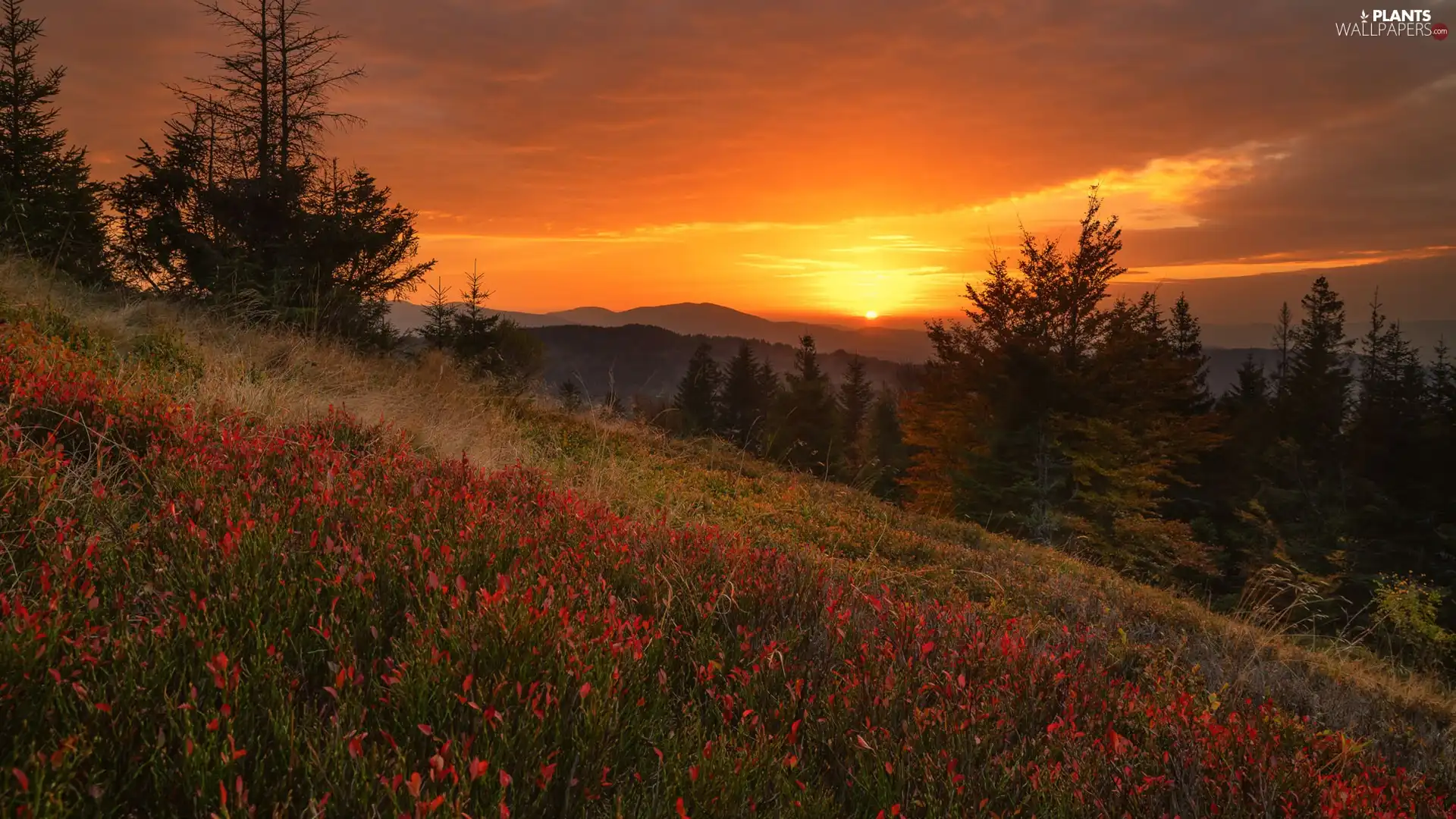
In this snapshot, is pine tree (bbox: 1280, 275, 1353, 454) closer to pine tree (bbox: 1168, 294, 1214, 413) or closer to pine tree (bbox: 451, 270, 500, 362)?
pine tree (bbox: 1168, 294, 1214, 413)

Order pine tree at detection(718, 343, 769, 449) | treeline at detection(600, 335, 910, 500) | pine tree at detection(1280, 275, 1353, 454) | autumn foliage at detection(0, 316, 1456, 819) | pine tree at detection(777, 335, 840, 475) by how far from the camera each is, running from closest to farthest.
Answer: autumn foliage at detection(0, 316, 1456, 819)
pine tree at detection(1280, 275, 1353, 454)
pine tree at detection(777, 335, 840, 475)
treeline at detection(600, 335, 910, 500)
pine tree at detection(718, 343, 769, 449)

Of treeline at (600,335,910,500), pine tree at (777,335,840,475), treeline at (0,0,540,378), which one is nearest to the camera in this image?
treeline at (0,0,540,378)

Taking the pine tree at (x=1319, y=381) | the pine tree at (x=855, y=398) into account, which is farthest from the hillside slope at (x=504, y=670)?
the pine tree at (x=855, y=398)

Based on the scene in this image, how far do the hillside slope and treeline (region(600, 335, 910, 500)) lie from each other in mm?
45289

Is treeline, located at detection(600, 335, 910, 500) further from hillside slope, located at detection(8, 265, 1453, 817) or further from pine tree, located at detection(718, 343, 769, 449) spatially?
hillside slope, located at detection(8, 265, 1453, 817)

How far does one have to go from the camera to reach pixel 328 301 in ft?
54.6

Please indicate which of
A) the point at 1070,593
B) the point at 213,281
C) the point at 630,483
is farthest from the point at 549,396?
the point at 1070,593

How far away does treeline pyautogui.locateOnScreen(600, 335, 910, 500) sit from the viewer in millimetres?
56469

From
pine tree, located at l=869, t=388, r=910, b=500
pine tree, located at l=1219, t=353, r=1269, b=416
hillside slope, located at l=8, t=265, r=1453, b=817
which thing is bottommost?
pine tree, located at l=869, t=388, r=910, b=500

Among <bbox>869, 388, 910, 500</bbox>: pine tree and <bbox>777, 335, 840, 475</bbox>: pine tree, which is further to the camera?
<bbox>869, 388, 910, 500</bbox>: pine tree

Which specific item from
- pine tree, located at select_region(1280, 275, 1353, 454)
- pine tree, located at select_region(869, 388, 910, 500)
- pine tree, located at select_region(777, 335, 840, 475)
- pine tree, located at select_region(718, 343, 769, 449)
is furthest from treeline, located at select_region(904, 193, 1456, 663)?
pine tree, located at select_region(718, 343, 769, 449)

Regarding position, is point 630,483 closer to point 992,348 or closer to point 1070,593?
point 1070,593

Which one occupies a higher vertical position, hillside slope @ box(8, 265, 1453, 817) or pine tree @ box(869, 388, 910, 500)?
hillside slope @ box(8, 265, 1453, 817)

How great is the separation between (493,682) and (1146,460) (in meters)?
35.0
